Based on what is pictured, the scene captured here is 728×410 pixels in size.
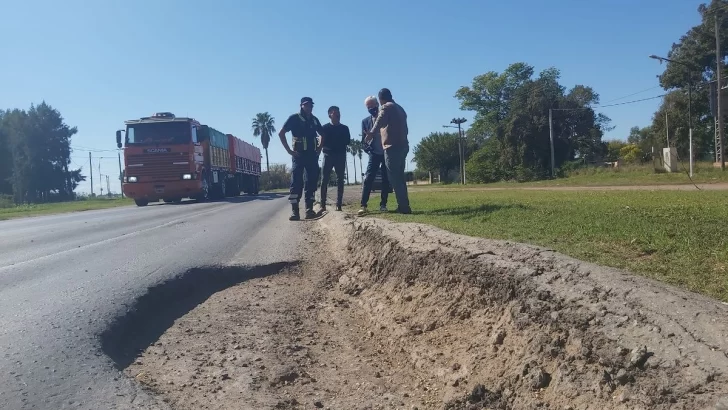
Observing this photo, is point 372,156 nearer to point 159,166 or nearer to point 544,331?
point 544,331

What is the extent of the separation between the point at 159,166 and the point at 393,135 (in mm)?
17682

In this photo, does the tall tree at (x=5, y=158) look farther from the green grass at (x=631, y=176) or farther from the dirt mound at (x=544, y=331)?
the dirt mound at (x=544, y=331)

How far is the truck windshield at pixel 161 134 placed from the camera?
25.0 m

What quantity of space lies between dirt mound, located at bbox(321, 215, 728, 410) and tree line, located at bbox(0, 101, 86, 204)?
8051 cm

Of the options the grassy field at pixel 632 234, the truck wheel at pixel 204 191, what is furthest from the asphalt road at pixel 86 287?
the truck wheel at pixel 204 191

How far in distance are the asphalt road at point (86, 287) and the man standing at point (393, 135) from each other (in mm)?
1755

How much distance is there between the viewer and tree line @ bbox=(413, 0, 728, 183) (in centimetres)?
4756

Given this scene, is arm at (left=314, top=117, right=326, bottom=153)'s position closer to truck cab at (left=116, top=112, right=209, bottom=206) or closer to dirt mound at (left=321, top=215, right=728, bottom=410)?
dirt mound at (left=321, top=215, right=728, bottom=410)

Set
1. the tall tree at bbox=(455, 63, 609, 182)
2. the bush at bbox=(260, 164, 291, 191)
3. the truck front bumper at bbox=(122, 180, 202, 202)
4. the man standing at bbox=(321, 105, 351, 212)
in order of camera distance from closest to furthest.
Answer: the man standing at bbox=(321, 105, 351, 212) → the truck front bumper at bbox=(122, 180, 202, 202) → the tall tree at bbox=(455, 63, 609, 182) → the bush at bbox=(260, 164, 291, 191)

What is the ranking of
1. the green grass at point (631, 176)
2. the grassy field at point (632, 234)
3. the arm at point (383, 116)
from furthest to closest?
1. the green grass at point (631, 176)
2. the arm at point (383, 116)
3. the grassy field at point (632, 234)

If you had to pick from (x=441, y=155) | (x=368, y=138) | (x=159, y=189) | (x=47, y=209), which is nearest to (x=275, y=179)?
(x=441, y=155)

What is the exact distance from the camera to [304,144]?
11.2 metres

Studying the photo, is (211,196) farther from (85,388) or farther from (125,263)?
(85,388)

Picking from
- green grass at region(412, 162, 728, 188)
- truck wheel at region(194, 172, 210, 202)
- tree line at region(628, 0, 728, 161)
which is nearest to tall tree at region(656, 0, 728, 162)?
tree line at region(628, 0, 728, 161)
